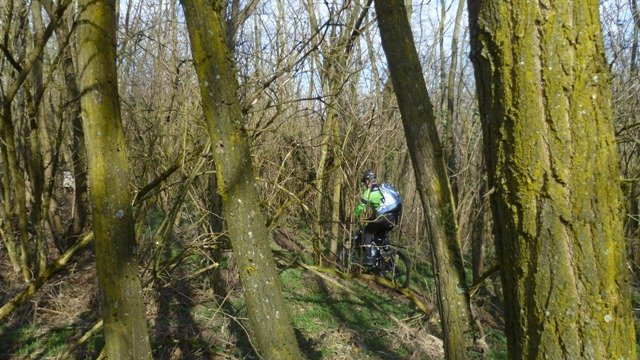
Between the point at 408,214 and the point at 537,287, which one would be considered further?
the point at 408,214

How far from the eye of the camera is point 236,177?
139 inches

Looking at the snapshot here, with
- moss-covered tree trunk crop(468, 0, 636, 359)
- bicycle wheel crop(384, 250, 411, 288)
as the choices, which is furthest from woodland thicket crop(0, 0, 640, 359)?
bicycle wheel crop(384, 250, 411, 288)

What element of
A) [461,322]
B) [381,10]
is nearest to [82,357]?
[461,322]

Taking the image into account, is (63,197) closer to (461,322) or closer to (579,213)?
(461,322)

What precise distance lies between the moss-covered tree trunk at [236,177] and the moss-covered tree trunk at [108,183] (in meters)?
0.82

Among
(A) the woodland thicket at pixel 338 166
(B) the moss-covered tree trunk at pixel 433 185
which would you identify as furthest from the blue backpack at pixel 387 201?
(B) the moss-covered tree trunk at pixel 433 185

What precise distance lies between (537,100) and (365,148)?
8.44m

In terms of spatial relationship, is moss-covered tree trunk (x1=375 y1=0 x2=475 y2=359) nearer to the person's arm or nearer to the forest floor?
the forest floor

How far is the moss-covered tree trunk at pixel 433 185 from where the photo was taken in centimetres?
424

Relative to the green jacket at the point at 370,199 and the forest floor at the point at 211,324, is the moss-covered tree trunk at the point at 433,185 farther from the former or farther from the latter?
the green jacket at the point at 370,199

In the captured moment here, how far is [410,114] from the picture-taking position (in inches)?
172

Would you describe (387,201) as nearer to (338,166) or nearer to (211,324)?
(338,166)

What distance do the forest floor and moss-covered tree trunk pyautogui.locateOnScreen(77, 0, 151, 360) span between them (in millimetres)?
2469

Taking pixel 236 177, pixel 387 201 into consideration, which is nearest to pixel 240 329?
pixel 387 201
